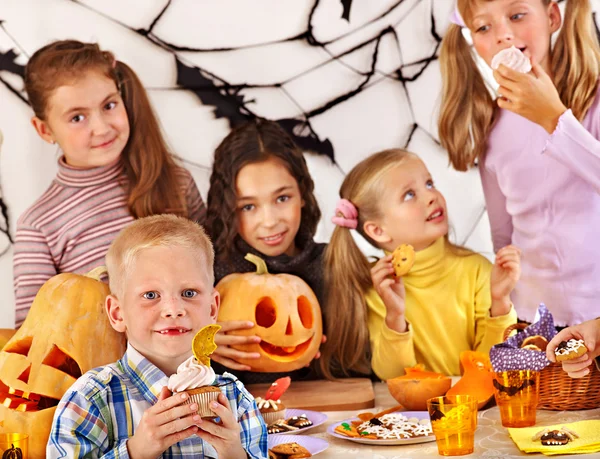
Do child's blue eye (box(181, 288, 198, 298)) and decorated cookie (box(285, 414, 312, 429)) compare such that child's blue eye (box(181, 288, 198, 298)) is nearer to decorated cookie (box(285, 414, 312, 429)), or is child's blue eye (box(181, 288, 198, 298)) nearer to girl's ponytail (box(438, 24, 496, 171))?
decorated cookie (box(285, 414, 312, 429))

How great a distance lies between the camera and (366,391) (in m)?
2.16

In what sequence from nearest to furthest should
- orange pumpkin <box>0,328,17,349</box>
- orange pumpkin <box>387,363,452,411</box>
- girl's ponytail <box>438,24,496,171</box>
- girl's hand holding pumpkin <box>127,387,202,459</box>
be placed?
girl's hand holding pumpkin <box>127,387,202,459</box>, orange pumpkin <box>387,363,452,411</box>, orange pumpkin <box>0,328,17,349</box>, girl's ponytail <box>438,24,496,171</box>

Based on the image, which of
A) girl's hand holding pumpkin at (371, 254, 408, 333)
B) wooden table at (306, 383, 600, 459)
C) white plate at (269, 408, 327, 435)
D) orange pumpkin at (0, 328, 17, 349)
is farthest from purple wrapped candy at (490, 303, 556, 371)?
orange pumpkin at (0, 328, 17, 349)

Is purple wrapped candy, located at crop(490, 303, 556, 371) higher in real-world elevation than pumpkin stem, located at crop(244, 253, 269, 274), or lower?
lower

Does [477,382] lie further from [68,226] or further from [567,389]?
[68,226]

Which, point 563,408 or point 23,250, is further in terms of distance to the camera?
point 23,250

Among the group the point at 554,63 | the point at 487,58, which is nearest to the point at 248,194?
the point at 487,58

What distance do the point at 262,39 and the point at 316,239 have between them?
25.6 inches

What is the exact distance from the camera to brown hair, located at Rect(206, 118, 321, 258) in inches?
95.5

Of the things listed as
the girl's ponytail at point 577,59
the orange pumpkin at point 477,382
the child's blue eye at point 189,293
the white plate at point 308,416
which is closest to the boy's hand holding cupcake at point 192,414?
the child's blue eye at point 189,293

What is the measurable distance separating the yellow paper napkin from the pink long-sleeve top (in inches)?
28.6

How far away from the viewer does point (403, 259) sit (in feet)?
7.56

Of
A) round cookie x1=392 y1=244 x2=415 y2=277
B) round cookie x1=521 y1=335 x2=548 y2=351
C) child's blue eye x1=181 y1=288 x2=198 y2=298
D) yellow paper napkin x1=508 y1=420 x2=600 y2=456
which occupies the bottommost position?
yellow paper napkin x1=508 y1=420 x2=600 y2=456

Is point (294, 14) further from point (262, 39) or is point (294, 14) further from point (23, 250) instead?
point (23, 250)
